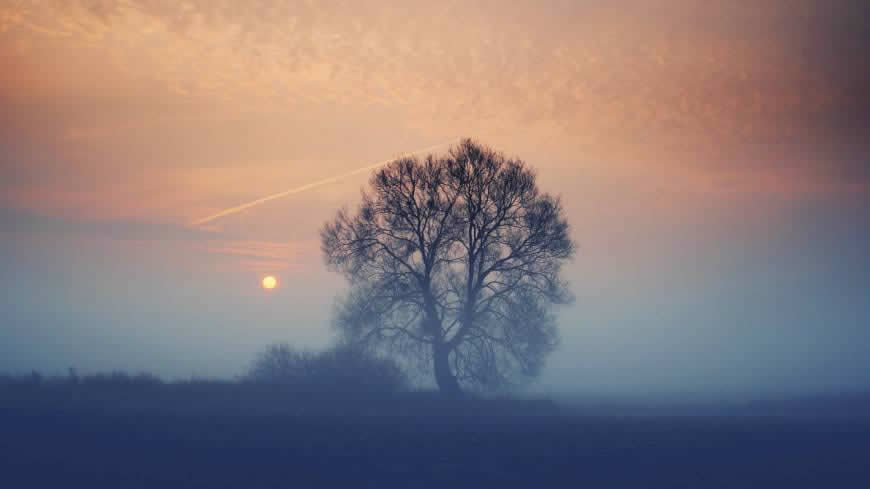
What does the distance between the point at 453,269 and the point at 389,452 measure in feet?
49.9

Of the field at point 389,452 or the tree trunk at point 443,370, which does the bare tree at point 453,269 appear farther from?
the field at point 389,452

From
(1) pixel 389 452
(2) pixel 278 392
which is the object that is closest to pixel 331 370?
(2) pixel 278 392

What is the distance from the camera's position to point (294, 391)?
23.8 meters

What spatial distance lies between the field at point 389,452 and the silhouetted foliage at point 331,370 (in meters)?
8.13

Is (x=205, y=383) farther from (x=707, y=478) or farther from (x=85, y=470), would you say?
(x=707, y=478)

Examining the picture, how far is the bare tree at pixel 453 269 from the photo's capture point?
27.1 meters

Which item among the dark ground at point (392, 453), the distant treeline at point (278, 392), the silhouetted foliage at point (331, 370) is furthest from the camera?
the silhouetted foliage at point (331, 370)

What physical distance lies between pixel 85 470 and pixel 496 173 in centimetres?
1916

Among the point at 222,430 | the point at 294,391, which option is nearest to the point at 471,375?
the point at 294,391

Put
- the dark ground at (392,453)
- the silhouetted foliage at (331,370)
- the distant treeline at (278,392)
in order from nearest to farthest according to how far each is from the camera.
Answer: the dark ground at (392,453) < the distant treeline at (278,392) < the silhouetted foliage at (331,370)

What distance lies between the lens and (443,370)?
28.2 m

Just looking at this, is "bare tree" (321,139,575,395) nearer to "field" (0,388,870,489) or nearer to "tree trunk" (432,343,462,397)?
"tree trunk" (432,343,462,397)

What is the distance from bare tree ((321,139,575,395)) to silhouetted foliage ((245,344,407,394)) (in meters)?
0.91

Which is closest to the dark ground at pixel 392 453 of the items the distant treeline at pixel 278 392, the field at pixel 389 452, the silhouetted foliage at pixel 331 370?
the field at pixel 389 452
